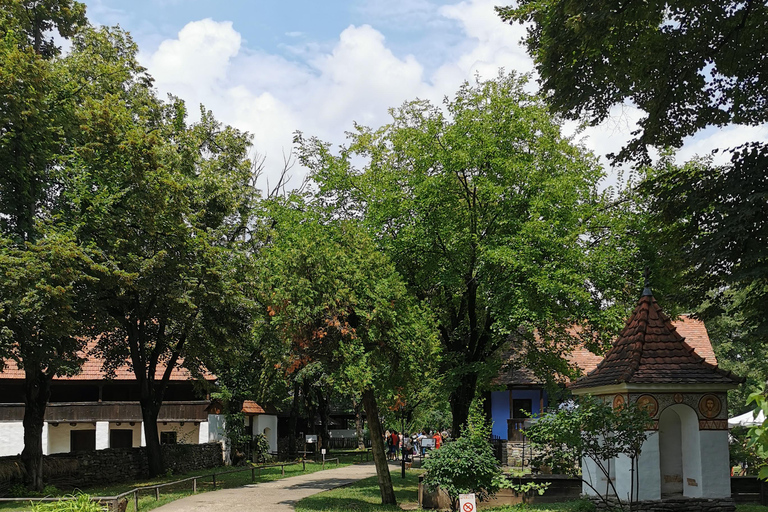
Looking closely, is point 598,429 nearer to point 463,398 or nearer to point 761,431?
point 761,431

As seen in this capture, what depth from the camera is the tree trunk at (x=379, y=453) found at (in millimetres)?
20859

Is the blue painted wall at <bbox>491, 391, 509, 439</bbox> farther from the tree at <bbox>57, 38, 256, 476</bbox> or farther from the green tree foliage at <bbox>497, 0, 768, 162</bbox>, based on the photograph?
the green tree foliage at <bbox>497, 0, 768, 162</bbox>

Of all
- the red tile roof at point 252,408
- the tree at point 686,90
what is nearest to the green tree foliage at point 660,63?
the tree at point 686,90

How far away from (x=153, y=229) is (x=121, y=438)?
22824mm

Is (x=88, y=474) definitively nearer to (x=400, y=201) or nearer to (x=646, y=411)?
(x=400, y=201)

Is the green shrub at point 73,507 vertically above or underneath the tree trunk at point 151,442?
above

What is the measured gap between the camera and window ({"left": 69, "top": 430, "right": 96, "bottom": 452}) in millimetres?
40438

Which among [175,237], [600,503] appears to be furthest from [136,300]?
[600,503]

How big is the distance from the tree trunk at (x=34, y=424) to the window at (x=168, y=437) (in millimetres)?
18010

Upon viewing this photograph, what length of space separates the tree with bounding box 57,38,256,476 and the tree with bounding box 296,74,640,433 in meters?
4.64

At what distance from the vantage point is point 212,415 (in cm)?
4138

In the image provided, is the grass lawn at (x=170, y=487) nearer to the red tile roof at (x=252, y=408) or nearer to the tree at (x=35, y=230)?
the tree at (x=35, y=230)

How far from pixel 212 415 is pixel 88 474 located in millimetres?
15324

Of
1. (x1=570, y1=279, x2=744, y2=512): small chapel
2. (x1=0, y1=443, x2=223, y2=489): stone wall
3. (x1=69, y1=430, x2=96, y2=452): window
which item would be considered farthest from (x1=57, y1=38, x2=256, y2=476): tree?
(x1=570, y1=279, x2=744, y2=512): small chapel
